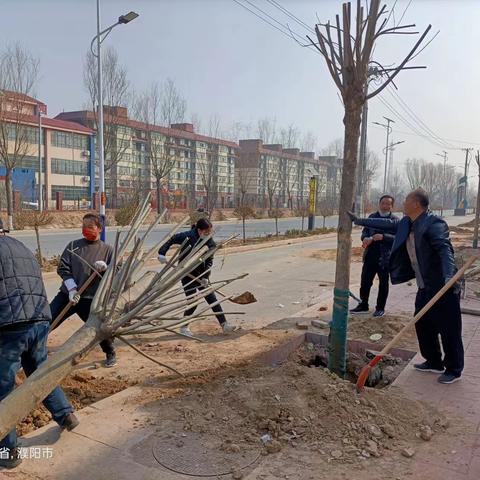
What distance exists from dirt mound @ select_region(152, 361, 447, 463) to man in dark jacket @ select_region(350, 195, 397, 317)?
9.41 ft

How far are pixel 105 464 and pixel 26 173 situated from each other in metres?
46.5

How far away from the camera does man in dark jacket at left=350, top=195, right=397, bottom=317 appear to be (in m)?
6.11

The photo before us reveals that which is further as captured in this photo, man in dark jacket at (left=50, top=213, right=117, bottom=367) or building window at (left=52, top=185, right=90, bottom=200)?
building window at (left=52, top=185, right=90, bottom=200)

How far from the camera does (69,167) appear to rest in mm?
49156

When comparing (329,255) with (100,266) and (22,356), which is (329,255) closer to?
(100,266)

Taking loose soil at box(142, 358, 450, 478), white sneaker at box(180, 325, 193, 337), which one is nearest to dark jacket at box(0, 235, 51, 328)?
loose soil at box(142, 358, 450, 478)

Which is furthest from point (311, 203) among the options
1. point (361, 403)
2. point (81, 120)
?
point (81, 120)

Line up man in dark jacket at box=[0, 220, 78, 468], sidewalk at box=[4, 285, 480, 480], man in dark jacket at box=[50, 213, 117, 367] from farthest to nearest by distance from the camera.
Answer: man in dark jacket at box=[50, 213, 117, 367], man in dark jacket at box=[0, 220, 78, 468], sidewalk at box=[4, 285, 480, 480]

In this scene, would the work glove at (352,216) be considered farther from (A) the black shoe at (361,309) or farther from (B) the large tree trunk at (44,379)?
(A) the black shoe at (361,309)

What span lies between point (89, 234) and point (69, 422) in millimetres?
1853

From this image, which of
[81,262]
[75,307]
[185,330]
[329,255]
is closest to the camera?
[81,262]

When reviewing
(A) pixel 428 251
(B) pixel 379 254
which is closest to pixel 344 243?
(A) pixel 428 251

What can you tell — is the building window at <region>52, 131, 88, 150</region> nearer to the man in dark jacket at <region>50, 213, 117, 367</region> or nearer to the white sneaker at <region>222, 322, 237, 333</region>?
the white sneaker at <region>222, 322, 237, 333</region>

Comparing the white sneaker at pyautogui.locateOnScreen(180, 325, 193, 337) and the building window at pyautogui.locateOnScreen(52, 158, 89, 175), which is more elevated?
the building window at pyautogui.locateOnScreen(52, 158, 89, 175)
